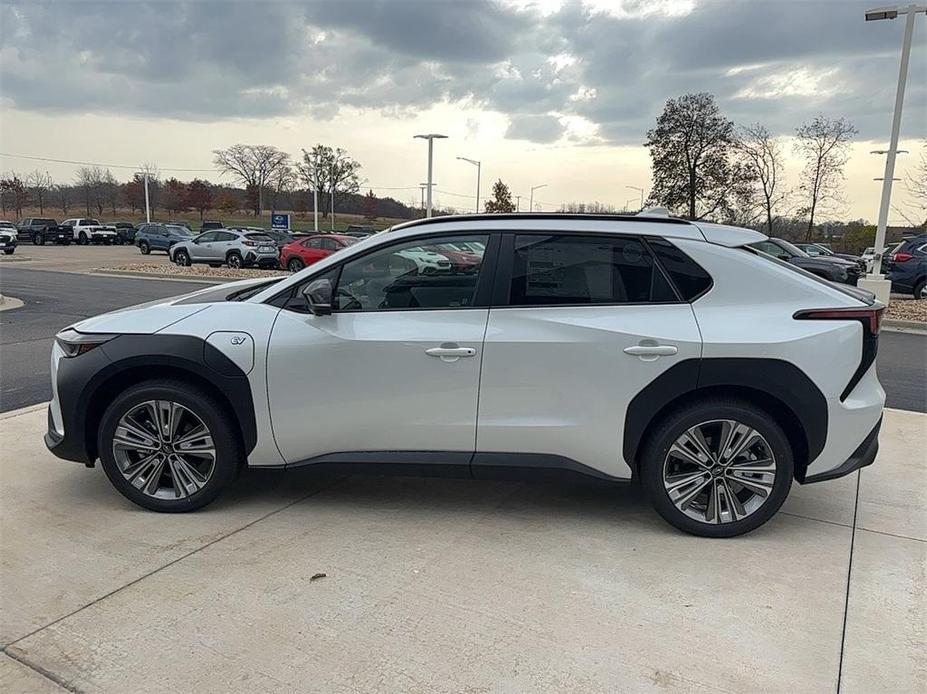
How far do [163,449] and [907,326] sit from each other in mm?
13512

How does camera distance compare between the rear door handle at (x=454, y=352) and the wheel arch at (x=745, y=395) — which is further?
the rear door handle at (x=454, y=352)

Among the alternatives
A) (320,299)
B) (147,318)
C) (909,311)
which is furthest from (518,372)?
(909,311)

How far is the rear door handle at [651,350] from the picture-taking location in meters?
3.46

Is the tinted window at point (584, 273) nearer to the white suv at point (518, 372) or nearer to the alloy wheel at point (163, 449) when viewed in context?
the white suv at point (518, 372)

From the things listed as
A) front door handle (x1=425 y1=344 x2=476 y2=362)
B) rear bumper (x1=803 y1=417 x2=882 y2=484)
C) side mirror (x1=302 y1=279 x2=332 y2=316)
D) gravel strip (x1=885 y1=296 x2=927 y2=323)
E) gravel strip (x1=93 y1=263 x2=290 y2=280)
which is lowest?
gravel strip (x1=93 y1=263 x2=290 y2=280)

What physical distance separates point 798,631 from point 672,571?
61cm

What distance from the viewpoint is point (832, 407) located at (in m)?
3.47

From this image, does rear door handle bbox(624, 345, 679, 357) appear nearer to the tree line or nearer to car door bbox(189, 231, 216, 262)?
car door bbox(189, 231, 216, 262)

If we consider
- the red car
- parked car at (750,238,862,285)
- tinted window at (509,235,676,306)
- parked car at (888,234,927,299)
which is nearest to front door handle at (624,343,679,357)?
tinted window at (509,235,676,306)

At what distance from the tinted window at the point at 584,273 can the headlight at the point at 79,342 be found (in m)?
2.36

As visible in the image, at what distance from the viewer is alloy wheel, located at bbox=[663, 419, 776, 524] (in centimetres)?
353

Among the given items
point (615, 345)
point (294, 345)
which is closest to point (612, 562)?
point (615, 345)

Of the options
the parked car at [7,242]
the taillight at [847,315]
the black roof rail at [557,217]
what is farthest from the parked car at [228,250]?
the taillight at [847,315]

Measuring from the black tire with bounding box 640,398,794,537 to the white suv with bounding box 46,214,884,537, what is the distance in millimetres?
10
